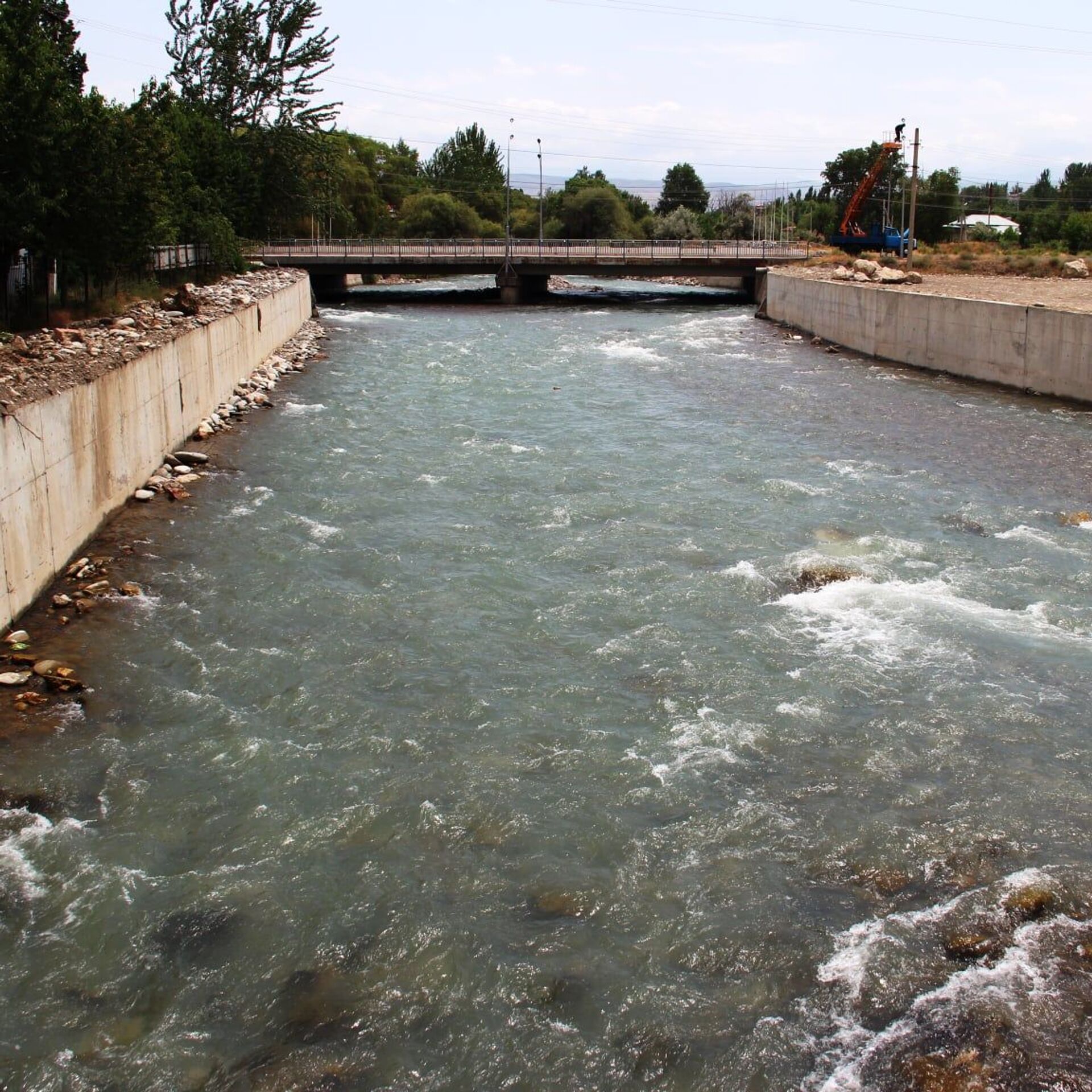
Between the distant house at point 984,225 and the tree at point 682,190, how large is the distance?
42.4 meters

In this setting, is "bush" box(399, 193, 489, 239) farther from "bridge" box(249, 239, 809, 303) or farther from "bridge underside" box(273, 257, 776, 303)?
"bridge underside" box(273, 257, 776, 303)

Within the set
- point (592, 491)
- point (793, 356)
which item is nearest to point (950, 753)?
point (592, 491)

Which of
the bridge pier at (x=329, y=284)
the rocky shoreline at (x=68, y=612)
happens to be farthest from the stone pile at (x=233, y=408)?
the bridge pier at (x=329, y=284)

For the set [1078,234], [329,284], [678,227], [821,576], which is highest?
[678,227]

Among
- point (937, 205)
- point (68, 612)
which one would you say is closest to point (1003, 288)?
point (68, 612)

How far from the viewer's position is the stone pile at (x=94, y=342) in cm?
1747

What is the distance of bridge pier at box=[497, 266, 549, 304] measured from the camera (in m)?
69.1

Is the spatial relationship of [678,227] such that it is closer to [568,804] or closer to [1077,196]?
[1077,196]

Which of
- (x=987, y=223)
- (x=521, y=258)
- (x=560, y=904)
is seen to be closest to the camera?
(x=560, y=904)

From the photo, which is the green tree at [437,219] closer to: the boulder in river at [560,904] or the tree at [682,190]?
the tree at [682,190]

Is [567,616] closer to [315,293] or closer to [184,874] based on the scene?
[184,874]

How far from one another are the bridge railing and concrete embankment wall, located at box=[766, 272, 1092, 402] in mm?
21338

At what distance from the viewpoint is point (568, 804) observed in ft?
36.6

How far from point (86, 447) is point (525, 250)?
178 feet
